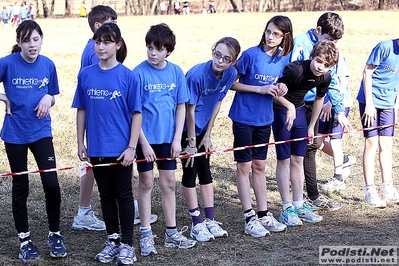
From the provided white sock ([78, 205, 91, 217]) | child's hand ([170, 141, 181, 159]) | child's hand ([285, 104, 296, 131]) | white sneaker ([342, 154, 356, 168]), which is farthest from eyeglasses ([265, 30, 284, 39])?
white sneaker ([342, 154, 356, 168])

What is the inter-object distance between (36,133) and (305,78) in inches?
94.7

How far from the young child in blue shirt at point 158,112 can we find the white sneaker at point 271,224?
1016mm

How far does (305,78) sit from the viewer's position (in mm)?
5809

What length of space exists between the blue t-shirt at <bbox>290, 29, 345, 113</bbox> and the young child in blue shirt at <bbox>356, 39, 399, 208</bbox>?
25 centimetres

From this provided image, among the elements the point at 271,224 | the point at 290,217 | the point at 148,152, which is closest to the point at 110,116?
the point at 148,152

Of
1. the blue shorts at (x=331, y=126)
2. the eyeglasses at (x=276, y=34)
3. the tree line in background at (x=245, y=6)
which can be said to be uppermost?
the tree line in background at (x=245, y=6)

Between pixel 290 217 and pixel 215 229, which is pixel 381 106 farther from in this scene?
pixel 215 229

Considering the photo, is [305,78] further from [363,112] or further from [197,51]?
[197,51]

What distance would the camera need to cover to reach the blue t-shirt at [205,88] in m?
5.31

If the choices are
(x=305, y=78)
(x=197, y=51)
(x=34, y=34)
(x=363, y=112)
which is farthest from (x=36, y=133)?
(x=197, y=51)

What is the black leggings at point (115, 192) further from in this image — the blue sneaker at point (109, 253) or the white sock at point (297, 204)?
the white sock at point (297, 204)

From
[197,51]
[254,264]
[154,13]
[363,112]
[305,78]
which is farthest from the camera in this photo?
[154,13]

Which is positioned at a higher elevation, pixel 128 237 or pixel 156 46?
pixel 156 46

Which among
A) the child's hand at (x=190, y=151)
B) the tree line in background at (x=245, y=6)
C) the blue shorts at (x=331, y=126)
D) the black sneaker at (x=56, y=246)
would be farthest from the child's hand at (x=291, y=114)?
the tree line in background at (x=245, y=6)
